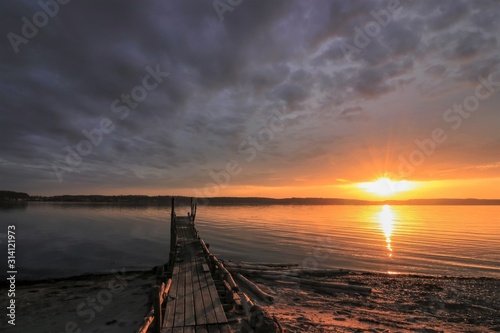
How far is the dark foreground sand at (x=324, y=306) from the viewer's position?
34.3ft

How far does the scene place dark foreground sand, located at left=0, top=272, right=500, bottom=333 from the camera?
10453 mm

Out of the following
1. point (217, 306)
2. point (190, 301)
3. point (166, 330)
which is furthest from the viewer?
point (190, 301)

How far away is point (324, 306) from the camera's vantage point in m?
Answer: 12.2

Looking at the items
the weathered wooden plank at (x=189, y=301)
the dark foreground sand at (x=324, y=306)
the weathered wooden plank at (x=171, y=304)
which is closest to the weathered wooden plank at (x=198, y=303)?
the weathered wooden plank at (x=189, y=301)

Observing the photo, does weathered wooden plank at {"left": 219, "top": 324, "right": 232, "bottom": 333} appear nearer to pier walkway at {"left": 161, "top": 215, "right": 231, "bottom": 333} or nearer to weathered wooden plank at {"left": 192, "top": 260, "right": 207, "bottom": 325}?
pier walkway at {"left": 161, "top": 215, "right": 231, "bottom": 333}

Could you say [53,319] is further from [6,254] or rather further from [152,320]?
[6,254]

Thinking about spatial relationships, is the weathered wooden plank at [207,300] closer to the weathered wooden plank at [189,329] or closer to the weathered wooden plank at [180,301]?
the weathered wooden plank at [189,329]

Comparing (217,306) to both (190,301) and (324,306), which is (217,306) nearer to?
(190,301)

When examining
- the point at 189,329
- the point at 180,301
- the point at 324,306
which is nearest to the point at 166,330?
the point at 189,329

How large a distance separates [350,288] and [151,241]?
2655cm

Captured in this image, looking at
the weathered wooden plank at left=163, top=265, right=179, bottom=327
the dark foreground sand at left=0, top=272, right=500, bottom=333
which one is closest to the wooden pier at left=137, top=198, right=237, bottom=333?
the weathered wooden plank at left=163, top=265, right=179, bottom=327

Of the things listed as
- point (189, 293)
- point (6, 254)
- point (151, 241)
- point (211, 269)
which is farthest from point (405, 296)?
point (6, 254)

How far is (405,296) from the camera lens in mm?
13867

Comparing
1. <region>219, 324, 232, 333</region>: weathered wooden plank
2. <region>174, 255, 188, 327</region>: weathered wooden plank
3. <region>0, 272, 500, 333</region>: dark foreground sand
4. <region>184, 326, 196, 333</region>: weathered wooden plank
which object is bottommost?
<region>0, 272, 500, 333</region>: dark foreground sand
